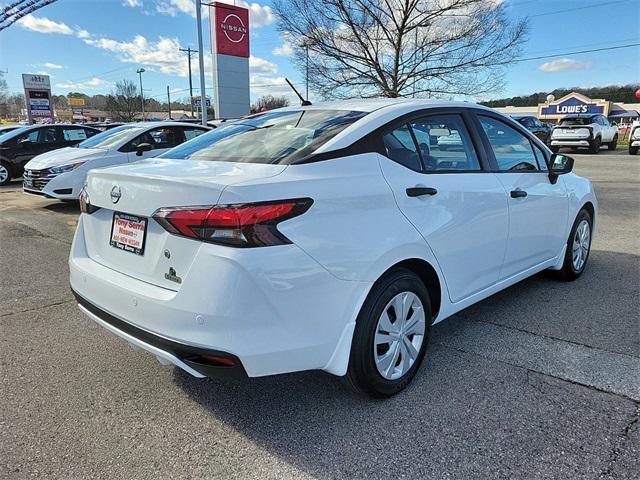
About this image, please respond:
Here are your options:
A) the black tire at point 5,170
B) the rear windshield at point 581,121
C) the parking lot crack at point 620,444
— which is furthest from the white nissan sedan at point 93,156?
the rear windshield at point 581,121

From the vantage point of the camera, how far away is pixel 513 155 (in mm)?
3777

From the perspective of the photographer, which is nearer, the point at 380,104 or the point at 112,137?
the point at 380,104

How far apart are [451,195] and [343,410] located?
1389 millimetres

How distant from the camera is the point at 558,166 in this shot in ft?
13.7

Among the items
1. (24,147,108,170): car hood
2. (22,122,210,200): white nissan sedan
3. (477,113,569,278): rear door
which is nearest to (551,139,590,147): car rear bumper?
(22,122,210,200): white nissan sedan

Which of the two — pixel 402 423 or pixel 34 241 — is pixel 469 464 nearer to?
pixel 402 423

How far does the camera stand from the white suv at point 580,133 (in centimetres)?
2089

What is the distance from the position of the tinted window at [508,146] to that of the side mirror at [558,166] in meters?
0.18

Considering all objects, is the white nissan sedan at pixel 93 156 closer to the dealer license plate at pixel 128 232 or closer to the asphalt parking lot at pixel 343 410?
the asphalt parking lot at pixel 343 410

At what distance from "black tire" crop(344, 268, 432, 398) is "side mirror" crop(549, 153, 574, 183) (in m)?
2.00

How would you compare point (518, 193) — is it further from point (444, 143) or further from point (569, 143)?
point (569, 143)

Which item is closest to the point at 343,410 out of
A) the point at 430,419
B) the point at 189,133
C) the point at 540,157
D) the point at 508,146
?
the point at 430,419

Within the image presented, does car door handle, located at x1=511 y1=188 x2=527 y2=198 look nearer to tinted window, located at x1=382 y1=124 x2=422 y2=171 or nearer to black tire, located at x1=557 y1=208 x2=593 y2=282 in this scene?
tinted window, located at x1=382 y1=124 x2=422 y2=171

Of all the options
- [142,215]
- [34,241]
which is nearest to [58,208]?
[34,241]
